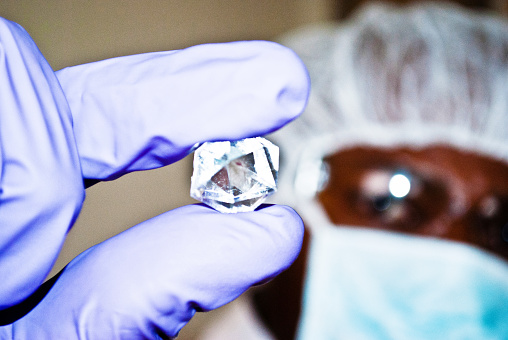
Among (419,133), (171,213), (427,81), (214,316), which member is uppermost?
(171,213)

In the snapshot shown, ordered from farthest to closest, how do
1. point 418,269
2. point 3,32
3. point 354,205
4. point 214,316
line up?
1. point 214,316
2. point 354,205
3. point 418,269
4. point 3,32

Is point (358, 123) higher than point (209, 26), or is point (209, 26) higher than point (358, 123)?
point (209, 26)

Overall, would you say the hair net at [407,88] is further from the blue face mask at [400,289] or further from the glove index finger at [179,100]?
the glove index finger at [179,100]

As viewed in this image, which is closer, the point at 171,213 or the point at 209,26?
the point at 171,213

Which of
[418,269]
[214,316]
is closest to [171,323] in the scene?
[418,269]

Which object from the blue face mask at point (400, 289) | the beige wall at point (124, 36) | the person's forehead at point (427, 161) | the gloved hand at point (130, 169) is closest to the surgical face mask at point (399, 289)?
the blue face mask at point (400, 289)

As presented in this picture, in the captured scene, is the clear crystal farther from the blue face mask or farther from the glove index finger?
the blue face mask

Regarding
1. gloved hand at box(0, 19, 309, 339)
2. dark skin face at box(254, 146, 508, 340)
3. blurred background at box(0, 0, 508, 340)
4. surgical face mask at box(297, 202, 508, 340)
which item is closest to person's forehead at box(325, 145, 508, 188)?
dark skin face at box(254, 146, 508, 340)

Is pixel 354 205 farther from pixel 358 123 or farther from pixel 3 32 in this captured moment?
pixel 3 32
